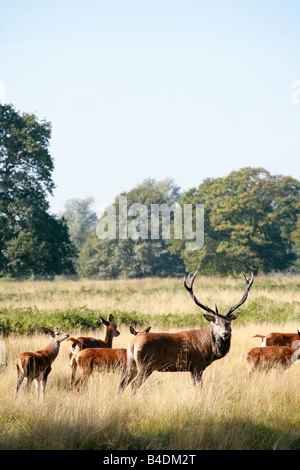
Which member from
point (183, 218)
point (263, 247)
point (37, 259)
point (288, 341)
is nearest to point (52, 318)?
point (288, 341)

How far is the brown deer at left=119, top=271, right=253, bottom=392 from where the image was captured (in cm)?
706

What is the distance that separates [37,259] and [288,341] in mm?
22787

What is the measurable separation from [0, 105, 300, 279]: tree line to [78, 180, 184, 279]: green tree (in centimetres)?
10

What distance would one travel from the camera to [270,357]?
857cm

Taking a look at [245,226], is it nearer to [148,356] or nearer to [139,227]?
[139,227]

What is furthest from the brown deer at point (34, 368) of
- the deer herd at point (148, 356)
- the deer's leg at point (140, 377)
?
the deer's leg at point (140, 377)

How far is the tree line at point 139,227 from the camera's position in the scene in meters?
31.3

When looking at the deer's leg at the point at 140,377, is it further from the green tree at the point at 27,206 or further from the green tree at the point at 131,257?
the green tree at the point at 131,257

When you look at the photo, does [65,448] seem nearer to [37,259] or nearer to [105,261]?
[37,259]

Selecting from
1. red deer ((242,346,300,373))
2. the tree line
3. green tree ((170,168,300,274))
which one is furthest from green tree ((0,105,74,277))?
red deer ((242,346,300,373))

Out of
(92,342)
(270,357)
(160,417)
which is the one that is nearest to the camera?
(160,417)

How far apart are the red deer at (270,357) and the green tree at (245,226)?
38690mm

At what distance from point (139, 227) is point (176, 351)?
52012 mm

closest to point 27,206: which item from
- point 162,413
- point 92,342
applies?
point 92,342
